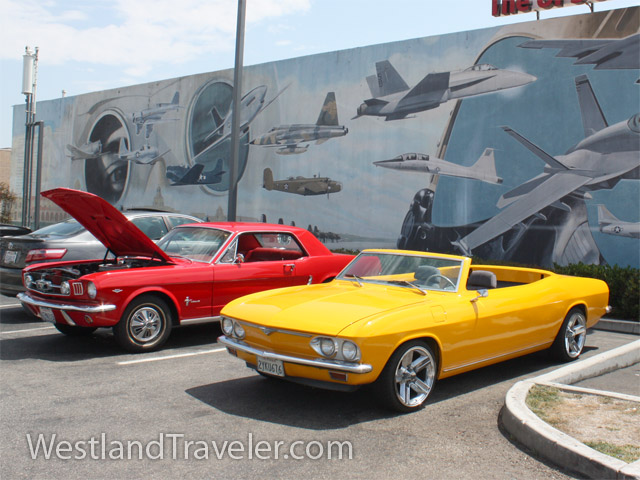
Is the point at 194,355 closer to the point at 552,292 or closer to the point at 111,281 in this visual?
the point at 111,281

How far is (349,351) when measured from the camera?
4957 millimetres

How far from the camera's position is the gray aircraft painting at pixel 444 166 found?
16141 millimetres

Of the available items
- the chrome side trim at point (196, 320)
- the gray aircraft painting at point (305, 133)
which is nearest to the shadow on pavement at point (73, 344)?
the chrome side trim at point (196, 320)

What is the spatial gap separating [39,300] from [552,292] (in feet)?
19.4

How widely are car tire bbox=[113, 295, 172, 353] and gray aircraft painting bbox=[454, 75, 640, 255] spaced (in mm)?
10450

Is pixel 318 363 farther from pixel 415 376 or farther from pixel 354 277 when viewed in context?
pixel 354 277

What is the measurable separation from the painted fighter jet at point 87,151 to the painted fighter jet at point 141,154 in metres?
1.23

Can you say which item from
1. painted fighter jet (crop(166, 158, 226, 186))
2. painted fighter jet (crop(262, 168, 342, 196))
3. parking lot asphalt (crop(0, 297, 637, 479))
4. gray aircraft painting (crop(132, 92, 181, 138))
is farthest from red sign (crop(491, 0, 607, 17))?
gray aircraft painting (crop(132, 92, 181, 138))

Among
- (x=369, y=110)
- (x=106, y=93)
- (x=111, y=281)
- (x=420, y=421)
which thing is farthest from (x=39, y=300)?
(x=106, y=93)

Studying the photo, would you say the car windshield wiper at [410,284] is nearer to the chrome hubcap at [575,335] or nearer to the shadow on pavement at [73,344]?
the chrome hubcap at [575,335]

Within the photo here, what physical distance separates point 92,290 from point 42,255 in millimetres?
2745

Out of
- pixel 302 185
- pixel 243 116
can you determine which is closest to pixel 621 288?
pixel 302 185

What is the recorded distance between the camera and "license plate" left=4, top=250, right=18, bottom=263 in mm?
9625

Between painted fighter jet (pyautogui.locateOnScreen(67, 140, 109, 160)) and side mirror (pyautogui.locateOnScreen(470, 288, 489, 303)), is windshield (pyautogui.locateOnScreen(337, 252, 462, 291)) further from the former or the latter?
painted fighter jet (pyautogui.locateOnScreen(67, 140, 109, 160))
